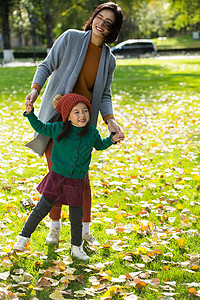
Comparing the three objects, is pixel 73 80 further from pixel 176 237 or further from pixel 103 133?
pixel 103 133

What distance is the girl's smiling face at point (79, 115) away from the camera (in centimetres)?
312

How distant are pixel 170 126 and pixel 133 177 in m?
3.55

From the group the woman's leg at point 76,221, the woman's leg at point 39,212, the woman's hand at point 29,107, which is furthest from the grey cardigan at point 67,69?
the woman's leg at point 76,221

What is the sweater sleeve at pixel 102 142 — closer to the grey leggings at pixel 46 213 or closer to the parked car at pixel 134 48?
the grey leggings at pixel 46 213

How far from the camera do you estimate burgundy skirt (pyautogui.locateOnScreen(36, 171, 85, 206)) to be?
3.26 meters

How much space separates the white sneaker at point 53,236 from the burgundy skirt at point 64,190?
514 mm

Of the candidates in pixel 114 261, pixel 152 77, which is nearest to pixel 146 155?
pixel 114 261

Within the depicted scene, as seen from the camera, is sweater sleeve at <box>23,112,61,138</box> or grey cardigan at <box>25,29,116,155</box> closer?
sweater sleeve at <box>23,112,61,138</box>

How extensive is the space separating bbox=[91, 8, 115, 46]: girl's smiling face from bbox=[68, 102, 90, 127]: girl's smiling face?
0.59 m

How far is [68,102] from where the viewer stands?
3117 mm

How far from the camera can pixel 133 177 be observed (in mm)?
5488

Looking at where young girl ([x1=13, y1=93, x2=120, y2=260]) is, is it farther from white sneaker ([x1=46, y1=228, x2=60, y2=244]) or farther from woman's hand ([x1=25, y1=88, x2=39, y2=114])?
white sneaker ([x1=46, y1=228, x2=60, y2=244])

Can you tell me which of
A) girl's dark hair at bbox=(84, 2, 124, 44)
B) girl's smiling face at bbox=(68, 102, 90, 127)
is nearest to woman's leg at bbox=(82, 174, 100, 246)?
girl's smiling face at bbox=(68, 102, 90, 127)

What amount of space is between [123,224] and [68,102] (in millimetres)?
1509
